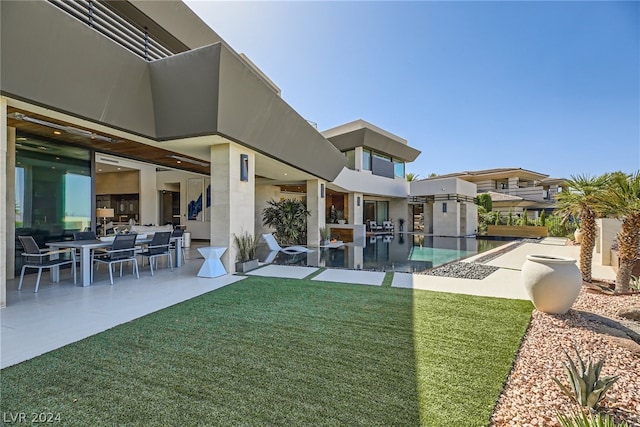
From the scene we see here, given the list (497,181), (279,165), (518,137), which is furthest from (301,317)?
(497,181)

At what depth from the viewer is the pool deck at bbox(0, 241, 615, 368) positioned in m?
3.65

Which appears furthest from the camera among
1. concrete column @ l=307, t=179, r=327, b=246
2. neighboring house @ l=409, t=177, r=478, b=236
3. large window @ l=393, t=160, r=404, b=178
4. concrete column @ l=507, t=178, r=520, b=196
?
concrete column @ l=507, t=178, r=520, b=196

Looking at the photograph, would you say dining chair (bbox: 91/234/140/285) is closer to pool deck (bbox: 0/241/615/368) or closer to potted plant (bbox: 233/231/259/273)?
pool deck (bbox: 0/241/615/368)

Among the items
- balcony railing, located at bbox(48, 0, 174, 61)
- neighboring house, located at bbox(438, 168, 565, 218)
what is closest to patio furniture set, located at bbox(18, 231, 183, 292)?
balcony railing, located at bbox(48, 0, 174, 61)

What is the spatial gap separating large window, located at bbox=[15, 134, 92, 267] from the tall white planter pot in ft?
36.7

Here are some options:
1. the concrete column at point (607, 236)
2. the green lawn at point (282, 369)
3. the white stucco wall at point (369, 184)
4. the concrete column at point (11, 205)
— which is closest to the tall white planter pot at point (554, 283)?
the green lawn at point (282, 369)

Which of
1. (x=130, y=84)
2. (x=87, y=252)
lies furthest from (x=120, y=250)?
(x=130, y=84)

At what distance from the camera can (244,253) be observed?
8055 mm

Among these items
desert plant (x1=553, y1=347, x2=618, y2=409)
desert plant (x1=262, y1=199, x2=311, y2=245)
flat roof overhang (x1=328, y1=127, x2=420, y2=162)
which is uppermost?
flat roof overhang (x1=328, y1=127, x2=420, y2=162)

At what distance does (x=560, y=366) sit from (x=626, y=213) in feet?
15.7

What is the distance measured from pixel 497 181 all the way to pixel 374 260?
2942cm

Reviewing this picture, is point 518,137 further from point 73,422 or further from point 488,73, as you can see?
point 73,422

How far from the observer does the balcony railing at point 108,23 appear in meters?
5.67

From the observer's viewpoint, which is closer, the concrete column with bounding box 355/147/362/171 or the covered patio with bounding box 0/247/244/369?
the covered patio with bounding box 0/247/244/369
